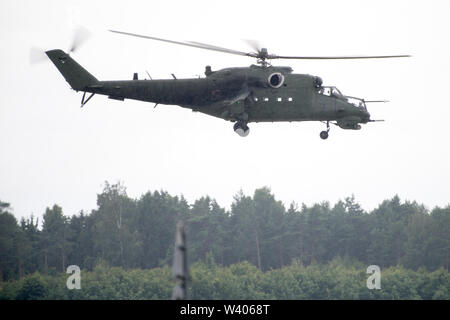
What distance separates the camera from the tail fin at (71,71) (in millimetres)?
50188

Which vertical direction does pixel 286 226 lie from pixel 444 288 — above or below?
above

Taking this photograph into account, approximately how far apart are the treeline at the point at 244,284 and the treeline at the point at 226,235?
5.13m

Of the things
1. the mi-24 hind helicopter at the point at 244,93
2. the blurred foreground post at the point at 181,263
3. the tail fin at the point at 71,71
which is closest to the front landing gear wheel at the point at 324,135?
the mi-24 hind helicopter at the point at 244,93

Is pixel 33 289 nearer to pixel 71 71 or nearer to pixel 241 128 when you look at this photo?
pixel 71 71

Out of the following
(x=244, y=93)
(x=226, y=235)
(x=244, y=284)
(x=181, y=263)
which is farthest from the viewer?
(x=226, y=235)

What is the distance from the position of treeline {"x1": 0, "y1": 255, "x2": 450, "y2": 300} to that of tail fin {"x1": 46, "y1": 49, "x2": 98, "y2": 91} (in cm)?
5789

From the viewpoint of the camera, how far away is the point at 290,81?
4925cm

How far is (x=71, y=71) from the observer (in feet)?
166

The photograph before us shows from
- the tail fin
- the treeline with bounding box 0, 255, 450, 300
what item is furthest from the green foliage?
the tail fin

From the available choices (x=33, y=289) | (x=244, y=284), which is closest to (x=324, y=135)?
(x=244, y=284)

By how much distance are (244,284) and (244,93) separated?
69.1 m
